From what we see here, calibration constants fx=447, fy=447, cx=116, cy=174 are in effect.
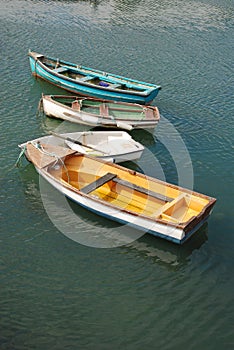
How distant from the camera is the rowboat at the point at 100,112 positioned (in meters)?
26.0

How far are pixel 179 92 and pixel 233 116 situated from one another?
185 inches

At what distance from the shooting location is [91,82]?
31125 mm

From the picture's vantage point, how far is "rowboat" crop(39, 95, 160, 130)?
85.4ft

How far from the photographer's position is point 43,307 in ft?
49.3

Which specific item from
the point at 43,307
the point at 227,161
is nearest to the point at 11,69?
the point at 227,161

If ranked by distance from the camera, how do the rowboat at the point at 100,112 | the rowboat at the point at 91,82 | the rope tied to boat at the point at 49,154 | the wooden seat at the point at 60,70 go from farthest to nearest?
the wooden seat at the point at 60,70 < the rowboat at the point at 91,82 < the rowboat at the point at 100,112 < the rope tied to boat at the point at 49,154

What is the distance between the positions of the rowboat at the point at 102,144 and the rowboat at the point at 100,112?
1.79 meters

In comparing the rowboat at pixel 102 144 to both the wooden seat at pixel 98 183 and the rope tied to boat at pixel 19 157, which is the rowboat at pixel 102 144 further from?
the wooden seat at pixel 98 183

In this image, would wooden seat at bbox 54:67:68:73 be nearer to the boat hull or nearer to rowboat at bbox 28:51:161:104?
rowboat at bbox 28:51:161:104

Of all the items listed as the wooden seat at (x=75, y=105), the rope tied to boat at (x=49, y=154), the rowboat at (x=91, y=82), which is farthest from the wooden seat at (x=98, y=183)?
the rowboat at (x=91, y=82)

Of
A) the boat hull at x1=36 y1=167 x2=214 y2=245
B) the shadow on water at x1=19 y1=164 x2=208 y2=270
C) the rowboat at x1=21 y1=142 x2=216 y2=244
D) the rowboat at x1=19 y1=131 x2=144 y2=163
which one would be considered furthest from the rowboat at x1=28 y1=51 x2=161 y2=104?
the shadow on water at x1=19 y1=164 x2=208 y2=270

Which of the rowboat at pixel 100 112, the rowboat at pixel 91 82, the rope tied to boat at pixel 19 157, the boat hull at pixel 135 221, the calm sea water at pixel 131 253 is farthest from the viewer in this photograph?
the rowboat at pixel 91 82

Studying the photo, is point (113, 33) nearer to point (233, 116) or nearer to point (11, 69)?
point (11, 69)

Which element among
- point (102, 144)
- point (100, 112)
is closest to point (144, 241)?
point (102, 144)
